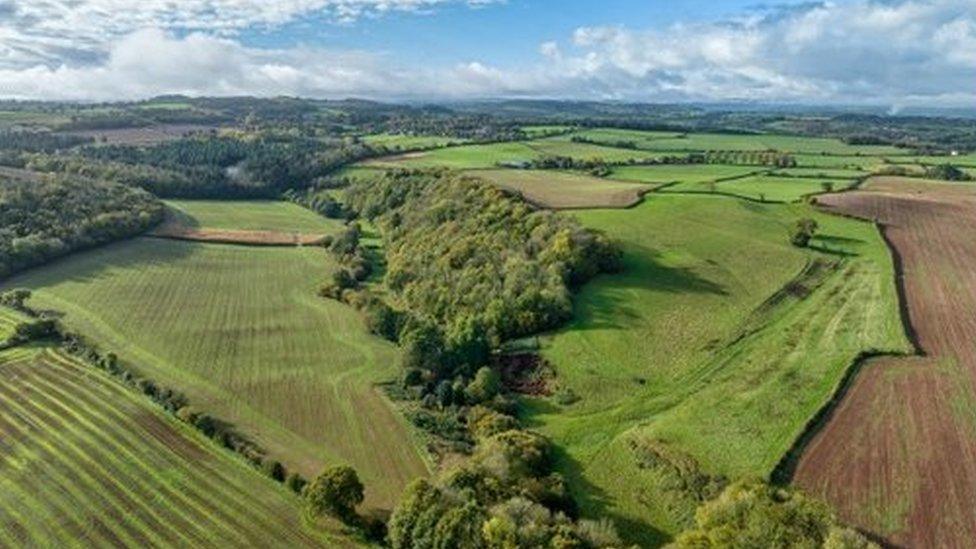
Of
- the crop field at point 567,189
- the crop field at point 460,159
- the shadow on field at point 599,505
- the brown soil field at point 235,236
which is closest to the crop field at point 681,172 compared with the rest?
the crop field at point 567,189

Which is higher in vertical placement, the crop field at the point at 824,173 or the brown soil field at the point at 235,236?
the crop field at the point at 824,173

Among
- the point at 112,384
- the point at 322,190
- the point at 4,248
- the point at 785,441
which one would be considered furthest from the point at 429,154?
the point at 785,441

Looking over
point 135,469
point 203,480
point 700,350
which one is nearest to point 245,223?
point 135,469

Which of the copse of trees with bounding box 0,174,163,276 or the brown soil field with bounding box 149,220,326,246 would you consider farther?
the brown soil field with bounding box 149,220,326,246

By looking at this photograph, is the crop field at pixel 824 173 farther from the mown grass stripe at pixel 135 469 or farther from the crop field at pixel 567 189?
the mown grass stripe at pixel 135 469

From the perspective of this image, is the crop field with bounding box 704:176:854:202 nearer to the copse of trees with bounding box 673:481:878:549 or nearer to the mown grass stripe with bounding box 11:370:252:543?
Result: the copse of trees with bounding box 673:481:878:549

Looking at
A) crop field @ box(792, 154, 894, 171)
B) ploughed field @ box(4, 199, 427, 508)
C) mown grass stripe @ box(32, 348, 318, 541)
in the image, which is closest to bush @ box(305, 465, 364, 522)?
mown grass stripe @ box(32, 348, 318, 541)
